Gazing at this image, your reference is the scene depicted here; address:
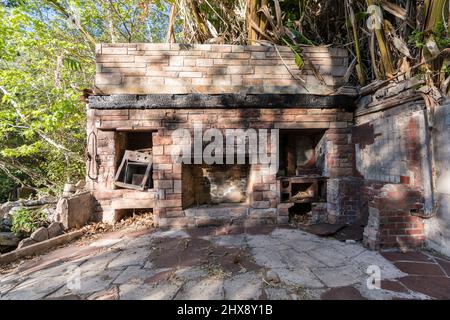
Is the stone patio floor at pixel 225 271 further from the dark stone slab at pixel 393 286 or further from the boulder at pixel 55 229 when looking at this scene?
the boulder at pixel 55 229

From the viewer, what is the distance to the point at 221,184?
4.62 metres

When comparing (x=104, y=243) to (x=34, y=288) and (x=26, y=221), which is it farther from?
(x=26, y=221)

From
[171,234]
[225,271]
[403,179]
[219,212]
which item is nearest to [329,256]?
[225,271]

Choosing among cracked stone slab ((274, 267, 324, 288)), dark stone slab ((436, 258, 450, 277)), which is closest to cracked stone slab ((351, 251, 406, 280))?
dark stone slab ((436, 258, 450, 277))

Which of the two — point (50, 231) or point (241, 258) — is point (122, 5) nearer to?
point (50, 231)

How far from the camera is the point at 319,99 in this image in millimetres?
3906

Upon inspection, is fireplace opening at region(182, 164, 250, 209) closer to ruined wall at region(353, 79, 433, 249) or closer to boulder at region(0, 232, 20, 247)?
ruined wall at region(353, 79, 433, 249)

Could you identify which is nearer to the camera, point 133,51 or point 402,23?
point 402,23

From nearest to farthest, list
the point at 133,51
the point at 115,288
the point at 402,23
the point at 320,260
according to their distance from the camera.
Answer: the point at 115,288
the point at 320,260
the point at 402,23
the point at 133,51

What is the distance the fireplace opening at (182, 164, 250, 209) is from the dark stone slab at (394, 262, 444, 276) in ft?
9.02

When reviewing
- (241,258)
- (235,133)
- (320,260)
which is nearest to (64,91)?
(235,133)

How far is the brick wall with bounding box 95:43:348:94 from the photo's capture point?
383 cm

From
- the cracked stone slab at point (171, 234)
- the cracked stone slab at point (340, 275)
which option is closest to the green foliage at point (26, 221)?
the cracked stone slab at point (171, 234)

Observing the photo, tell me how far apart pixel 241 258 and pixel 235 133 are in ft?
7.26
